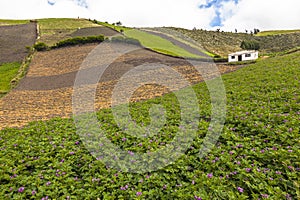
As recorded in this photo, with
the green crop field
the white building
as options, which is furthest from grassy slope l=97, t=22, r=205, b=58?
the white building

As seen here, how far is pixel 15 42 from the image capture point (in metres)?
37.9

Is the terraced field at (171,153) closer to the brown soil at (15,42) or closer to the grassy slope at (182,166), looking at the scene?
the grassy slope at (182,166)

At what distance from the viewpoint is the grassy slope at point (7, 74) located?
19297 mm

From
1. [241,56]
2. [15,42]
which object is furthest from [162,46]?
[15,42]

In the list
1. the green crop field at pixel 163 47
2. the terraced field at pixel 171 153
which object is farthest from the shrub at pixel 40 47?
the terraced field at pixel 171 153

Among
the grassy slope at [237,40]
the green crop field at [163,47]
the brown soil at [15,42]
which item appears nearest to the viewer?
the brown soil at [15,42]

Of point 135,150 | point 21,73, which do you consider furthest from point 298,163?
point 21,73

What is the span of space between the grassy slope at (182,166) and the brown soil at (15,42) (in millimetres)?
30274

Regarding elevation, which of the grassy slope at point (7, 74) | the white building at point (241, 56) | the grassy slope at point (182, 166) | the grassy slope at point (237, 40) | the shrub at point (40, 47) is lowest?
the grassy slope at point (182, 166)

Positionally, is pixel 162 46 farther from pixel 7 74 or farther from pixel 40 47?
pixel 7 74

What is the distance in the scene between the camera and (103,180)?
166 inches

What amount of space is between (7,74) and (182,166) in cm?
2739

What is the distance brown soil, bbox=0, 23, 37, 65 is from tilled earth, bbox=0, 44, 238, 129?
3.83 meters

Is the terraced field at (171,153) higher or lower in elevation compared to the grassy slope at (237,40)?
lower
